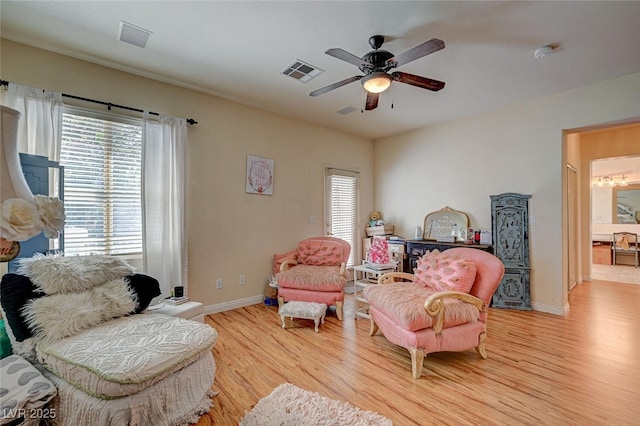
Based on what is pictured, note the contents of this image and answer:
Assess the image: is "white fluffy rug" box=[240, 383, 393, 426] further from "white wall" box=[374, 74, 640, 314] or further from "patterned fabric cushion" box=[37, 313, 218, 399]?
"white wall" box=[374, 74, 640, 314]

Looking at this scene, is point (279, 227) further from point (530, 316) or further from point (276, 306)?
point (530, 316)

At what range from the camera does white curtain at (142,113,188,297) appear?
10.3ft

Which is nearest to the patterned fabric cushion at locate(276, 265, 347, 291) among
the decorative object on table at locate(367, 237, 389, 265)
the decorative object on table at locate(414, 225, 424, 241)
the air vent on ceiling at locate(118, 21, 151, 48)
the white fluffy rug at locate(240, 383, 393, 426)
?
the decorative object on table at locate(367, 237, 389, 265)

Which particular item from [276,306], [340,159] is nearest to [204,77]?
[340,159]

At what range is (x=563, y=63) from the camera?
2.91m

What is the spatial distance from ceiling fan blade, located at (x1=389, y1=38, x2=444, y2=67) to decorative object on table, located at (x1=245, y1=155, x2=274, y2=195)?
2.50 metres

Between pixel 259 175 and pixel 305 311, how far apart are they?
6.96 feet

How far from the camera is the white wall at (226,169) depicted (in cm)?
282

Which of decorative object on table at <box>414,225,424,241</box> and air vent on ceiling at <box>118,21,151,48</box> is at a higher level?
air vent on ceiling at <box>118,21,151,48</box>

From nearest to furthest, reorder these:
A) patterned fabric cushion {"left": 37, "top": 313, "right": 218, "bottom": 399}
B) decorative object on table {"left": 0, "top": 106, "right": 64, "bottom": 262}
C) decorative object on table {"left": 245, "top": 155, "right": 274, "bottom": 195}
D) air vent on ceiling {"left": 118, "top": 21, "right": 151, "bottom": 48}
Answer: decorative object on table {"left": 0, "top": 106, "right": 64, "bottom": 262} < patterned fabric cushion {"left": 37, "top": 313, "right": 218, "bottom": 399} < air vent on ceiling {"left": 118, "top": 21, "right": 151, "bottom": 48} < decorative object on table {"left": 245, "top": 155, "right": 274, "bottom": 195}

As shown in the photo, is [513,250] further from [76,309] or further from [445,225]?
[76,309]

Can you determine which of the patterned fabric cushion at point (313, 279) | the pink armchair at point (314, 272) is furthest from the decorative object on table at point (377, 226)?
the patterned fabric cushion at point (313, 279)

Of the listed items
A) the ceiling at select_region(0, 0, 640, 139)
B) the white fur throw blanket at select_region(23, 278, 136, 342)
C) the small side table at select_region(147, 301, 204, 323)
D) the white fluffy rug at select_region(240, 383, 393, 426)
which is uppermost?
the ceiling at select_region(0, 0, 640, 139)

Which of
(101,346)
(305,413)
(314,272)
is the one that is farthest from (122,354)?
(314,272)
